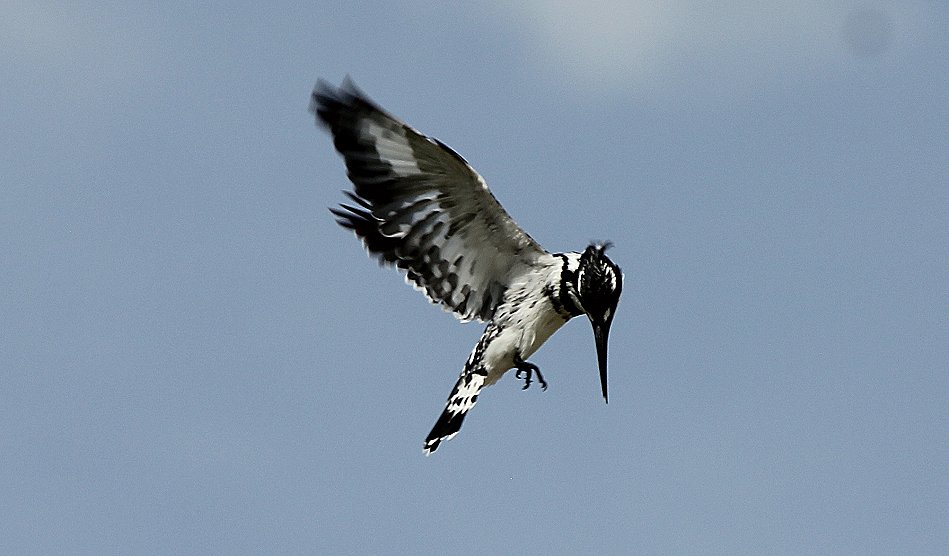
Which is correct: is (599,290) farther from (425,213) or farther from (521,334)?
(425,213)

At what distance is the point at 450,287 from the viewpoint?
42.1 feet

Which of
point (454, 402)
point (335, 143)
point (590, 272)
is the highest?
point (335, 143)

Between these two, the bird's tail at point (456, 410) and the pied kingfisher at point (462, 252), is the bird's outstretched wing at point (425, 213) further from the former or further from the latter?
the bird's tail at point (456, 410)

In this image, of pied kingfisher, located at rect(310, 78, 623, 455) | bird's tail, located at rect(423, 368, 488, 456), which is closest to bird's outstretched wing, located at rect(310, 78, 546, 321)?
pied kingfisher, located at rect(310, 78, 623, 455)

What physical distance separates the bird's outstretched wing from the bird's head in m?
0.48

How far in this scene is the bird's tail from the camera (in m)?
12.3

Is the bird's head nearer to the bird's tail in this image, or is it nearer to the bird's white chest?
the bird's white chest

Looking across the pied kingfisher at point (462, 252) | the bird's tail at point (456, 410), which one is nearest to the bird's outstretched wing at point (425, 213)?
the pied kingfisher at point (462, 252)

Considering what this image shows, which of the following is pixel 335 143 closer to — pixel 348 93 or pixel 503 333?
pixel 348 93

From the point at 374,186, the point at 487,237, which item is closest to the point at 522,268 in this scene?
the point at 487,237

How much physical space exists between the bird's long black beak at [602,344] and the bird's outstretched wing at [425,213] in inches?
27.6

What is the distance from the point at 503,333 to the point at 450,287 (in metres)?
0.77

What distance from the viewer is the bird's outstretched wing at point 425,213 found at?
11781mm

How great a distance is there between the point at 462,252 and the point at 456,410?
1181 mm
